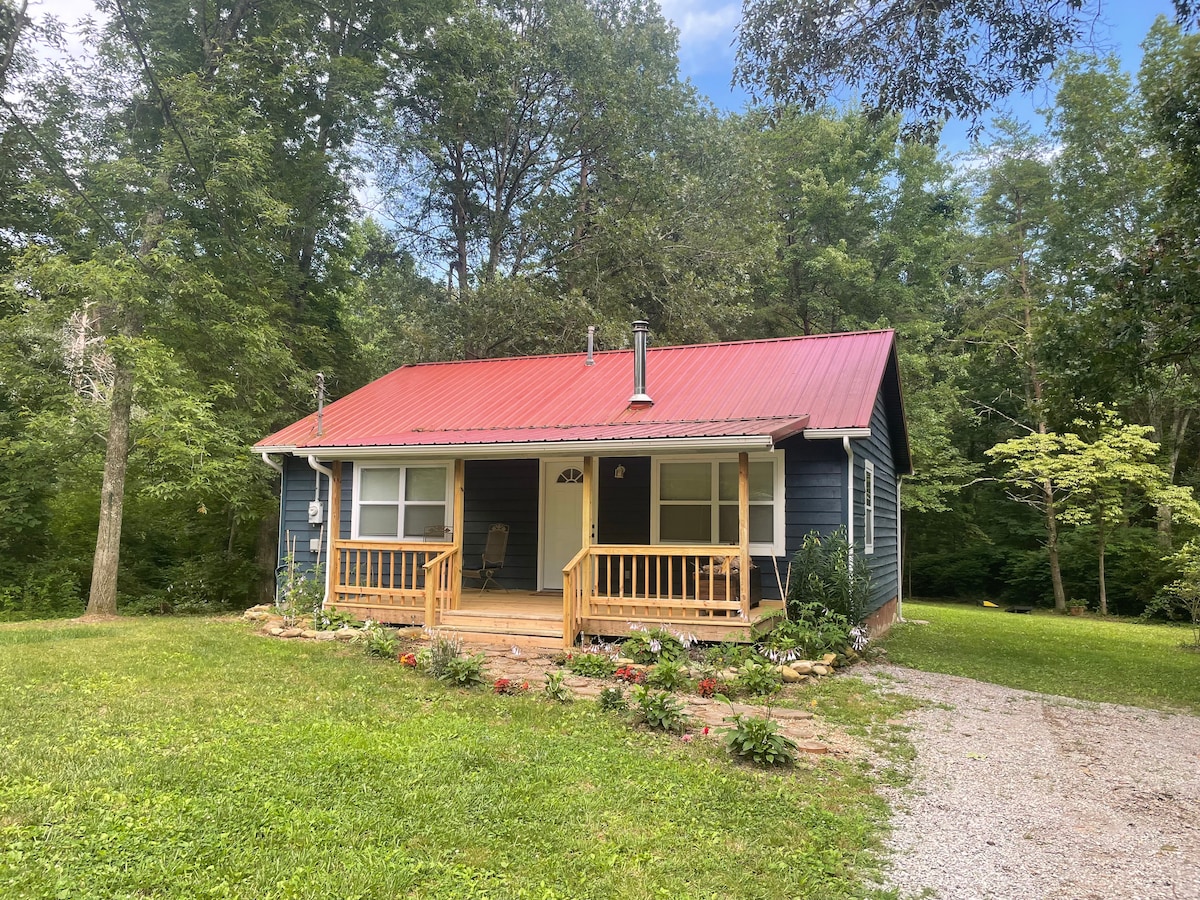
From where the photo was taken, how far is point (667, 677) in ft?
21.2

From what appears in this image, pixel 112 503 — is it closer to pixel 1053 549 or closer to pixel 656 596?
pixel 656 596

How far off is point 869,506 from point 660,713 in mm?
6176

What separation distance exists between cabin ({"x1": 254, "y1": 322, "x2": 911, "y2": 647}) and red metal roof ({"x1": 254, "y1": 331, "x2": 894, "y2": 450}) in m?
0.04

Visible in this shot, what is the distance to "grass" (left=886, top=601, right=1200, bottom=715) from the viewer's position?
7.78 m

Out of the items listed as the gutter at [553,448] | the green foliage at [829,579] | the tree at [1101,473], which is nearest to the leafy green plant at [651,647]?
the green foliage at [829,579]

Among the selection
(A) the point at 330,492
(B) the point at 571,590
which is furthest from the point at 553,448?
(A) the point at 330,492

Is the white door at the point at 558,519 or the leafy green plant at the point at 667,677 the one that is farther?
the white door at the point at 558,519

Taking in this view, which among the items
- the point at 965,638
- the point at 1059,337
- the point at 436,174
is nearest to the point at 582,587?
the point at 1059,337

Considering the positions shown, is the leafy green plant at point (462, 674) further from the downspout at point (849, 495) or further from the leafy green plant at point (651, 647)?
the downspout at point (849, 495)

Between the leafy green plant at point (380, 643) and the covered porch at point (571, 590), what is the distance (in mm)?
849

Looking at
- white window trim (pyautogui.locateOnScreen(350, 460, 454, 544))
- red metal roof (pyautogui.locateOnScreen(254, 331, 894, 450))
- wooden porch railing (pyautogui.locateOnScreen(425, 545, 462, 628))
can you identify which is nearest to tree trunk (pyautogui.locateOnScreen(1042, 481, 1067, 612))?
red metal roof (pyautogui.locateOnScreen(254, 331, 894, 450))

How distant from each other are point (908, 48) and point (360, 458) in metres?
8.41

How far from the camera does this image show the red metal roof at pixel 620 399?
9.26 m

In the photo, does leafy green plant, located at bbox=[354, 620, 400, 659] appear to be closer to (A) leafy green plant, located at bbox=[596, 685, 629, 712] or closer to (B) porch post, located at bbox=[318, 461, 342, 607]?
(B) porch post, located at bbox=[318, 461, 342, 607]
